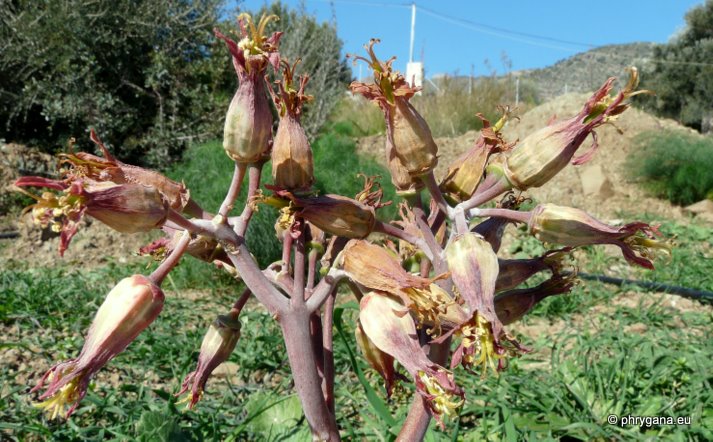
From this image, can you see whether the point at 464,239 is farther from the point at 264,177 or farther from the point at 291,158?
the point at 264,177

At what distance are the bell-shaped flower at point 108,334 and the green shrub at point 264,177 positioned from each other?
4050 mm

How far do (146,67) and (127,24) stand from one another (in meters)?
0.66

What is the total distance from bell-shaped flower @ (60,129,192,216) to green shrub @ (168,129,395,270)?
4.01m

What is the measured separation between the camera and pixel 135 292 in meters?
0.86

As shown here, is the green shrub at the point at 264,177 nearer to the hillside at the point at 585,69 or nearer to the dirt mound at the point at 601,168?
the dirt mound at the point at 601,168

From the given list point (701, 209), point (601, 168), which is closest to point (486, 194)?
point (701, 209)

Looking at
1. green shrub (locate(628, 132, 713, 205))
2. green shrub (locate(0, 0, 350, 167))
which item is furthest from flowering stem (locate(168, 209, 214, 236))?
green shrub (locate(628, 132, 713, 205))

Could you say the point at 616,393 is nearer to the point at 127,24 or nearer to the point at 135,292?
the point at 135,292

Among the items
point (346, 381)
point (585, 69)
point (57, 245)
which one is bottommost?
point (346, 381)

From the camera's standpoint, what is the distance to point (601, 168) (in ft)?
28.8

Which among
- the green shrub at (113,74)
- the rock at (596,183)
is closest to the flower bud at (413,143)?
the green shrub at (113,74)

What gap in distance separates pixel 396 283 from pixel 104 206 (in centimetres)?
43

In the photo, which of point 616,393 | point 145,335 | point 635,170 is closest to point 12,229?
point 145,335

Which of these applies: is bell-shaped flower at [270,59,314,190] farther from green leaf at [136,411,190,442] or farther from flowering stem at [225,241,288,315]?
green leaf at [136,411,190,442]
